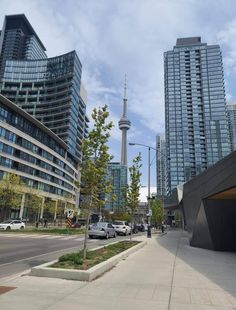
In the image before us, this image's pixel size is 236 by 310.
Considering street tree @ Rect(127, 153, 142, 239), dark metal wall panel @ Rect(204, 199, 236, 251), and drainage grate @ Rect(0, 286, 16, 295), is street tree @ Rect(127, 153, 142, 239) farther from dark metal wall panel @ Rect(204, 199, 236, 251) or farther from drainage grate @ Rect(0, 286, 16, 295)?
drainage grate @ Rect(0, 286, 16, 295)

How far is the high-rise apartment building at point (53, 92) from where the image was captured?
112 m

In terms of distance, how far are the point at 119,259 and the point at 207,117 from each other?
143m

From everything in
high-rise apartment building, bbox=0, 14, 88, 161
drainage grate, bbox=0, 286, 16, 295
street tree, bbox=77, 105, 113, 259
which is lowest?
drainage grate, bbox=0, 286, 16, 295

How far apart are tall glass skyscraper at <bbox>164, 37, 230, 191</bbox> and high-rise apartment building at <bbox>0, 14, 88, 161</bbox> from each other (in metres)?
47.5

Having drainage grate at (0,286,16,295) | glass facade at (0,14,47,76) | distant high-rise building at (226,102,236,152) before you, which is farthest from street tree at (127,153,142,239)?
glass facade at (0,14,47,76)

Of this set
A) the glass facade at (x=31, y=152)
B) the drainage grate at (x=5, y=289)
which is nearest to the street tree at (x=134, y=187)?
the drainage grate at (x=5, y=289)

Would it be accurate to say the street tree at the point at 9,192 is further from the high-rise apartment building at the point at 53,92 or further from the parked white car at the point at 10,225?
the high-rise apartment building at the point at 53,92

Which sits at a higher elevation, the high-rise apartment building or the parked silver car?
the high-rise apartment building

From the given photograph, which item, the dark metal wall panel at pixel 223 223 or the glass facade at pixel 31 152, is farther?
the glass facade at pixel 31 152

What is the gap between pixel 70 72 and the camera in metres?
119

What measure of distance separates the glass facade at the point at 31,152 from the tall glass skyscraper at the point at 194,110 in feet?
216

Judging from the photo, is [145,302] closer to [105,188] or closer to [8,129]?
[105,188]

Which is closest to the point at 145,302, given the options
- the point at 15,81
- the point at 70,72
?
the point at 70,72

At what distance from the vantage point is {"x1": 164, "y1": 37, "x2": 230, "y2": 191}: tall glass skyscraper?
474ft
